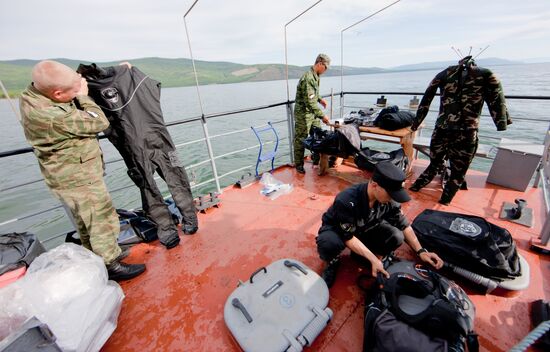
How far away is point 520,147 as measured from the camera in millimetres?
2666

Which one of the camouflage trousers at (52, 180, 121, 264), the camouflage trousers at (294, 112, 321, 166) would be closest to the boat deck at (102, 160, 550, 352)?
the camouflage trousers at (52, 180, 121, 264)

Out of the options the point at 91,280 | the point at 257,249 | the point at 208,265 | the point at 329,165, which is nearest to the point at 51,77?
the point at 91,280

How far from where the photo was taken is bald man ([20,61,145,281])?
55.9 inches

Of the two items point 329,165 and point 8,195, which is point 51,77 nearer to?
point 329,165

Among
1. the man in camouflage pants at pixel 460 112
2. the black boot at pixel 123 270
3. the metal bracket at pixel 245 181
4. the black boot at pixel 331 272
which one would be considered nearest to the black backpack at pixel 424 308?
the black boot at pixel 331 272

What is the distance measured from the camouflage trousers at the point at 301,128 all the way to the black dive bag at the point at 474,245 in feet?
6.72

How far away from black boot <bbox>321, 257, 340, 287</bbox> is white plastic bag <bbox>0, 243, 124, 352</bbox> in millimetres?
1424

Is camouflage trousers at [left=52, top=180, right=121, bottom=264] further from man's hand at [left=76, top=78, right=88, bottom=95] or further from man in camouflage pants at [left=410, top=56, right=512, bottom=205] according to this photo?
man in camouflage pants at [left=410, top=56, right=512, bottom=205]

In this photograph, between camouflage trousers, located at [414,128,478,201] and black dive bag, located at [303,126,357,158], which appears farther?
black dive bag, located at [303,126,357,158]

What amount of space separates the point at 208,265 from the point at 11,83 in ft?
230

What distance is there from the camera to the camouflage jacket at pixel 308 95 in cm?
315

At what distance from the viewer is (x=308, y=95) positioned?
3.16 meters

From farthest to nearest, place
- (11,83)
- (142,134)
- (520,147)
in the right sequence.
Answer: (11,83)
(520,147)
(142,134)

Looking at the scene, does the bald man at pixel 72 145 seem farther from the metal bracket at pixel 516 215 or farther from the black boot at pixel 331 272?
the metal bracket at pixel 516 215
